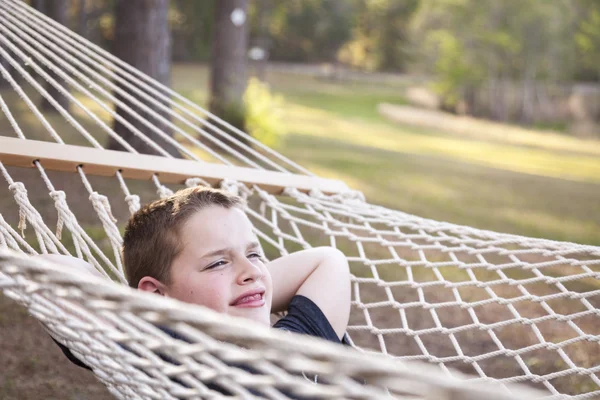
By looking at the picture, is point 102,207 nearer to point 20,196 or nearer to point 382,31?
point 20,196

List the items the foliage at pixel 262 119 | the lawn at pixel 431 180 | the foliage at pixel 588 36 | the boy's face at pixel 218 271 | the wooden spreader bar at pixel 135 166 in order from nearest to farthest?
the boy's face at pixel 218 271
the wooden spreader bar at pixel 135 166
the lawn at pixel 431 180
the foliage at pixel 262 119
the foliage at pixel 588 36

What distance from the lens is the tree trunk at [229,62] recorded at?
22.5 ft

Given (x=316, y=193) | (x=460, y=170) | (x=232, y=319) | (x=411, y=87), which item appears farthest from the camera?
(x=411, y=87)

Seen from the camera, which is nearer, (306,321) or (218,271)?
(218,271)

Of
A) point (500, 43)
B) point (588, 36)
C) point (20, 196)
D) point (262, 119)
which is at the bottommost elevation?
point (262, 119)

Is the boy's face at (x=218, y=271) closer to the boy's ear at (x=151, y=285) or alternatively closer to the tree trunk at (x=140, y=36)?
the boy's ear at (x=151, y=285)

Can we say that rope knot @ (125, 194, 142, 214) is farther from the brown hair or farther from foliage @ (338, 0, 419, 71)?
foliage @ (338, 0, 419, 71)

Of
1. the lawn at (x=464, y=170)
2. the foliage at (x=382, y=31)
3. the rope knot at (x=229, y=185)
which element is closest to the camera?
the rope knot at (x=229, y=185)

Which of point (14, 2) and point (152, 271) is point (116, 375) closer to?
point (152, 271)

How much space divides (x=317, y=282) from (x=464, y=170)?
697cm

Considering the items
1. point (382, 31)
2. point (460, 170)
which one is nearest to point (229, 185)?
point (460, 170)

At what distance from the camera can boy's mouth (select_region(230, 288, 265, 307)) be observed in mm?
1233

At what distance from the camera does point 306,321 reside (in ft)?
4.64

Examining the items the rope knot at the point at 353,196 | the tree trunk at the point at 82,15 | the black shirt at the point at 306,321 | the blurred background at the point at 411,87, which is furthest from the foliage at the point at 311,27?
the black shirt at the point at 306,321
